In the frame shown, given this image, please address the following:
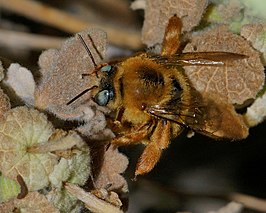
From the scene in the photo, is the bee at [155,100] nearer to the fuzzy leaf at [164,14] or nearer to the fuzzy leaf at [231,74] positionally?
the fuzzy leaf at [231,74]

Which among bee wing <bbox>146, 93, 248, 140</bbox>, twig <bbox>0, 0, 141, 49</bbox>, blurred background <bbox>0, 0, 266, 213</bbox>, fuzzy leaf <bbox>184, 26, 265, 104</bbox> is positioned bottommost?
blurred background <bbox>0, 0, 266, 213</bbox>

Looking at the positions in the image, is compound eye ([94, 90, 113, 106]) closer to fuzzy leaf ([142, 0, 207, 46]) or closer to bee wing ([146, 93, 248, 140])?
bee wing ([146, 93, 248, 140])

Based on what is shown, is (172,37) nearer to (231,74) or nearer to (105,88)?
(231,74)

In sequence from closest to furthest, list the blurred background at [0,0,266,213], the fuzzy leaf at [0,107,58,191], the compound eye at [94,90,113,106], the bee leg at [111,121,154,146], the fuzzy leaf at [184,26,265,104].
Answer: the fuzzy leaf at [0,107,58,191] → the compound eye at [94,90,113,106] → the bee leg at [111,121,154,146] → the fuzzy leaf at [184,26,265,104] → the blurred background at [0,0,266,213]

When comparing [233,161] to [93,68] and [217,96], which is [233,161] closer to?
[217,96]

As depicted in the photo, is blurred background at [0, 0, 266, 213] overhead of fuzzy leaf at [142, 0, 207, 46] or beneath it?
beneath

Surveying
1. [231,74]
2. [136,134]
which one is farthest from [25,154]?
[231,74]

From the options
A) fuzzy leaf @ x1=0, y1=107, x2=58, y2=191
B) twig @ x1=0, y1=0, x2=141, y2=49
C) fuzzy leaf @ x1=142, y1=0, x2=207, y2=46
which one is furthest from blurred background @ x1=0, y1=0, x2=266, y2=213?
fuzzy leaf @ x1=0, y1=107, x2=58, y2=191
